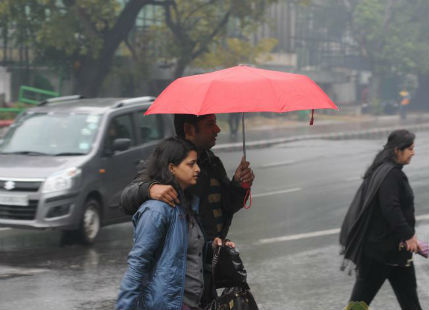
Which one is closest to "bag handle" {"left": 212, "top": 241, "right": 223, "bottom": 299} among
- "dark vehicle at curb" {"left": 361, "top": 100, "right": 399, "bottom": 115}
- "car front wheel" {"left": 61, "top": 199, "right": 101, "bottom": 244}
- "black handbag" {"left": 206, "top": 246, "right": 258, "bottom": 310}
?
"black handbag" {"left": 206, "top": 246, "right": 258, "bottom": 310}

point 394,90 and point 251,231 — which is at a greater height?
point 251,231

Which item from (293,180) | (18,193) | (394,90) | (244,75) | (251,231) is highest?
(244,75)

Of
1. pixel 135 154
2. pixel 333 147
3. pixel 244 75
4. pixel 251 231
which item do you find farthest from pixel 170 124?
pixel 333 147

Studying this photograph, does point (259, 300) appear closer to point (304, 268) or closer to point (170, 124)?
point (304, 268)

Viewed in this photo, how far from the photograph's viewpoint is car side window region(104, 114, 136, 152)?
35.0ft

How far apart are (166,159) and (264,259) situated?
559 cm

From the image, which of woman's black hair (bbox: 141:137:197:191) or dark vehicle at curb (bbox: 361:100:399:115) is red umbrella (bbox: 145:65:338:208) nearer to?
woman's black hair (bbox: 141:137:197:191)

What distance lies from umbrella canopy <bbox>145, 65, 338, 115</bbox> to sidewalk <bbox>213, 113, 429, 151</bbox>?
65.7 ft

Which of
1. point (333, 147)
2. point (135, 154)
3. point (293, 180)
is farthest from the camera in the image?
point (333, 147)

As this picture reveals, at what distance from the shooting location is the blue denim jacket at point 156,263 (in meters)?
3.77

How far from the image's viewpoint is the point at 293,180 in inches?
677

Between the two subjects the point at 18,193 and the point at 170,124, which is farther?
the point at 170,124

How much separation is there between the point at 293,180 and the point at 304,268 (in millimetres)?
8243

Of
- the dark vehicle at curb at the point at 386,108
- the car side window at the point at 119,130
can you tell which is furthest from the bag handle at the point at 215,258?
the dark vehicle at curb at the point at 386,108
